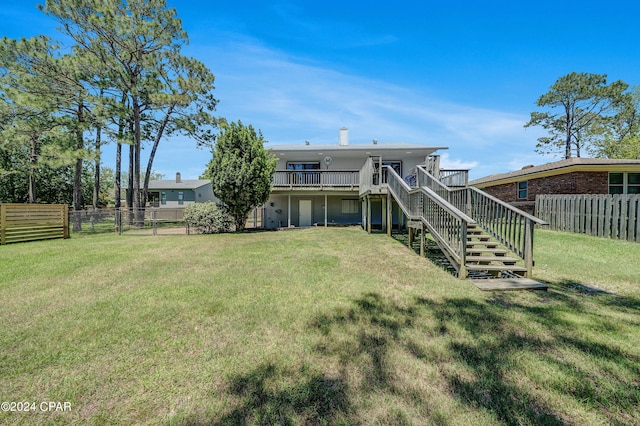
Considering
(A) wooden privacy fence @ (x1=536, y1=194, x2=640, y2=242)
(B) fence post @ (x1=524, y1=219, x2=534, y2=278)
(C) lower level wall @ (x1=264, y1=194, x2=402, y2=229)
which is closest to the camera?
(B) fence post @ (x1=524, y1=219, x2=534, y2=278)

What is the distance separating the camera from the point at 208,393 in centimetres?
201

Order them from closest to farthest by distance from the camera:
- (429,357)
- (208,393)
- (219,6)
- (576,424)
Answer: (576,424) < (208,393) < (429,357) < (219,6)

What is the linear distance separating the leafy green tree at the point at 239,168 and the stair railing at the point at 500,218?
24.8 feet

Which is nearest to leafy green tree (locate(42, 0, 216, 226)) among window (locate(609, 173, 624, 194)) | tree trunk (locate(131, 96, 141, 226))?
tree trunk (locate(131, 96, 141, 226))

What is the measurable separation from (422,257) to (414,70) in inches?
399

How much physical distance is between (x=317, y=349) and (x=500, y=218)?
213 inches

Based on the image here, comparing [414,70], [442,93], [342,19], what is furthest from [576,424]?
[442,93]

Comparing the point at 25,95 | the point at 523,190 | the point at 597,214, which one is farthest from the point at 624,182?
the point at 25,95

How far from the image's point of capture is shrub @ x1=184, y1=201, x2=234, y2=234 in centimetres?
1226

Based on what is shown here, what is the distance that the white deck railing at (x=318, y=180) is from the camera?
14.8 meters

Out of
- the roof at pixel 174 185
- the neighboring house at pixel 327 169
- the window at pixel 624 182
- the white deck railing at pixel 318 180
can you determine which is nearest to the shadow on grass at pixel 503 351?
the white deck railing at pixel 318 180

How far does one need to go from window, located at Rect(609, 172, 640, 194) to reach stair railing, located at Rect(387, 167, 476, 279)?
42.9 ft

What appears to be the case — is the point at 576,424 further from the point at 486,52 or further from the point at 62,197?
the point at 62,197

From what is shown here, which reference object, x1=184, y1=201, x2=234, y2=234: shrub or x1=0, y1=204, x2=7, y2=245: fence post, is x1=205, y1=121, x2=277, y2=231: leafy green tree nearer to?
x1=184, y1=201, x2=234, y2=234: shrub
